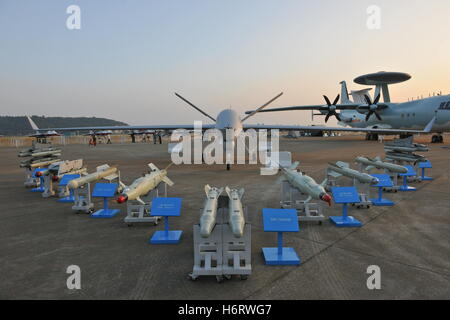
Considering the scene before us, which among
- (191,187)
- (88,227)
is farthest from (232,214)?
(191,187)

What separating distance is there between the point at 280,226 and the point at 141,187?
452 centimetres

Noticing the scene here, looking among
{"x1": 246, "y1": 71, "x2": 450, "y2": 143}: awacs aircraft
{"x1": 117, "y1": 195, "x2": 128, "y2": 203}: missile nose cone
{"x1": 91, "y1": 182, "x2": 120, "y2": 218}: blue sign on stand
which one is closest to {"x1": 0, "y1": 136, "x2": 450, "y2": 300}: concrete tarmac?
{"x1": 91, "y1": 182, "x2": 120, "y2": 218}: blue sign on stand

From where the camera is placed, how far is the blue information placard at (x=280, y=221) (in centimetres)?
528

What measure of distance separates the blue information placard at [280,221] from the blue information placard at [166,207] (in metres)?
2.28

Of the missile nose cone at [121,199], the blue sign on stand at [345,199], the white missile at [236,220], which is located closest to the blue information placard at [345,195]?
the blue sign on stand at [345,199]

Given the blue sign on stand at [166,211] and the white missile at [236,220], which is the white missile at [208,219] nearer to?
the white missile at [236,220]

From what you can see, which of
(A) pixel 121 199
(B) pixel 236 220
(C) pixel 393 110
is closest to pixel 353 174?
(B) pixel 236 220

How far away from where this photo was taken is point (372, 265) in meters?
5.43

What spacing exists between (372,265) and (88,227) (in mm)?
7916

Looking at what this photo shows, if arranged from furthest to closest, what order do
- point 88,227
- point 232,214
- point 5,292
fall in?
point 88,227, point 232,214, point 5,292

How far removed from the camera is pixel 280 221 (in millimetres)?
5441

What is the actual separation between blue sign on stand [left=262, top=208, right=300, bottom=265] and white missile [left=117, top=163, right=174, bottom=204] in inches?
153
